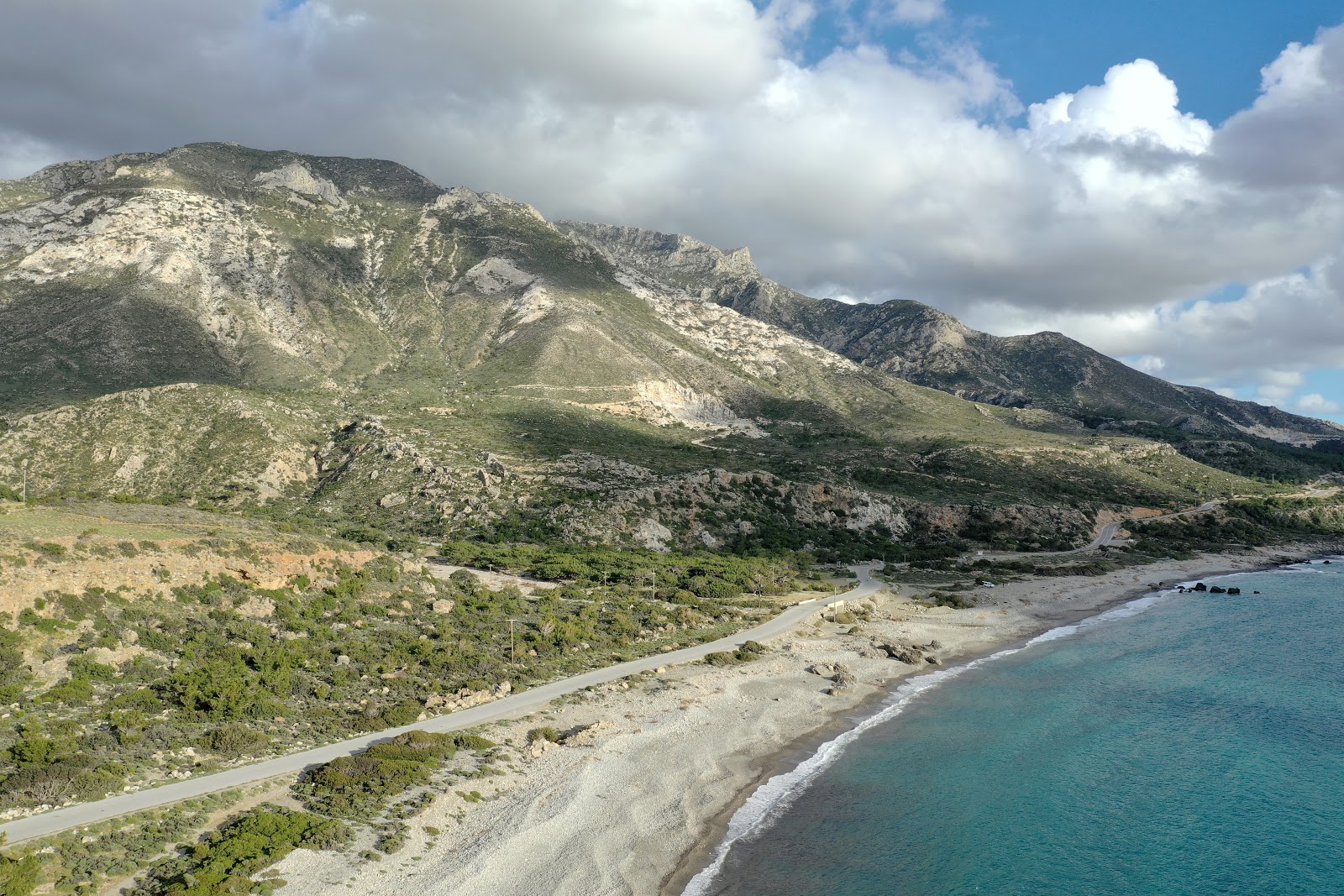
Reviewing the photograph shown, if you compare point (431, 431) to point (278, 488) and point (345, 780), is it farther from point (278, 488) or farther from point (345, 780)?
point (345, 780)

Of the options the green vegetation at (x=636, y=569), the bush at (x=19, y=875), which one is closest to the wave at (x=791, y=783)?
the bush at (x=19, y=875)

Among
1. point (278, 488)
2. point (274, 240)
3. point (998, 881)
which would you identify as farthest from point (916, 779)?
point (274, 240)

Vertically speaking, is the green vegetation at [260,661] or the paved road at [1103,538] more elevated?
the paved road at [1103,538]

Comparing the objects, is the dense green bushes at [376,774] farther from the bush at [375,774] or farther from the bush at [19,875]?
the bush at [19,875]

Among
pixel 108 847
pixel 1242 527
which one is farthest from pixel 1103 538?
pixel 108 847

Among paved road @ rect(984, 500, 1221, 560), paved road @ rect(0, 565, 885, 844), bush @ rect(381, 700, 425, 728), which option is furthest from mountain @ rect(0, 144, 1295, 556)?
bush @ rect(381, 700, 425, 728)

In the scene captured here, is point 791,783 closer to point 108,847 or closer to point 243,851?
point 243,851

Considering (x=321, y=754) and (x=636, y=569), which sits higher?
(x=636, y=569)
